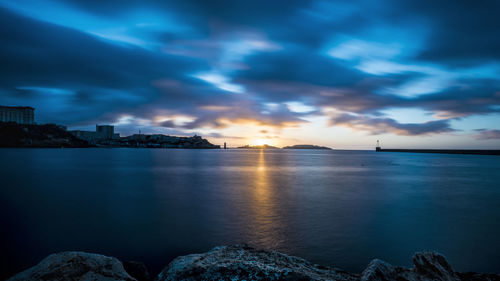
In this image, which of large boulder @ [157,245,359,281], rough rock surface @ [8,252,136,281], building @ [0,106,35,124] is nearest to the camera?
large boulder @ [157,245,359,281]

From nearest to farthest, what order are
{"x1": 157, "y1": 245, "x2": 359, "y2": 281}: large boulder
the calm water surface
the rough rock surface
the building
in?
{"x1": 157, "y1": 245, "x2": 359, "y2": 281}: large boulder, the rough rock surface, the calm water surface, the building

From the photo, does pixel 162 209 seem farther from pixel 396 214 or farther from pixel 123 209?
pixel 396 214

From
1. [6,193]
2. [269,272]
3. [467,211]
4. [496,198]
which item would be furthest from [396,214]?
[6,193]

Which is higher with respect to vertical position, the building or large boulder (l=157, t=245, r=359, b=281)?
the building

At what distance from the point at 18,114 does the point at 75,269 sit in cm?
24434

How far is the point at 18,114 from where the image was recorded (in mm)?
186000

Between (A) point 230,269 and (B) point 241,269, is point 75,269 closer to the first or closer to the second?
(A) point 230,269

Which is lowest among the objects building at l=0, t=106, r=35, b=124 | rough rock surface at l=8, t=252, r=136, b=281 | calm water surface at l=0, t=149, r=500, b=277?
calm water surface at l=0, t=149, r=500, b=277

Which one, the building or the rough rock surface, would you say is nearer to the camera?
the rough rock surface

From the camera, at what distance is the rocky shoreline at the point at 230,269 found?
3.55 meters

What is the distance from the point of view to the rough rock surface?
3.78m

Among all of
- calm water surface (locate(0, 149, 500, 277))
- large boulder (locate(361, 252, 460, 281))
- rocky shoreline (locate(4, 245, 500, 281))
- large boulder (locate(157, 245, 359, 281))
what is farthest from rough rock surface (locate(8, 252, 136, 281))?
large boulder (locate(361, 252, 460, 281))

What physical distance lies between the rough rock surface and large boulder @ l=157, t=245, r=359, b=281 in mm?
806

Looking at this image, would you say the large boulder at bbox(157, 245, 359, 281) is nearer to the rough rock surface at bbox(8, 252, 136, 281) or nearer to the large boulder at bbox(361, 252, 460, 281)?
the large boulder at bbox(361, 252, 460, 281)
